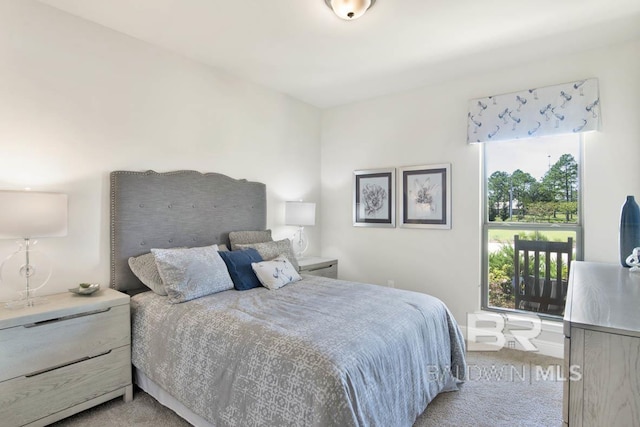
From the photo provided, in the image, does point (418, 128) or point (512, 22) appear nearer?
point (512, 22)

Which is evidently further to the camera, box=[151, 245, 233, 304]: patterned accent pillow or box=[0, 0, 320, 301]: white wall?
box=[151, 245, 233, 304]: patterned accent pillow

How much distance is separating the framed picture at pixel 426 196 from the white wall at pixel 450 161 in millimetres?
72

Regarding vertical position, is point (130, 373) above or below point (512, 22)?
below

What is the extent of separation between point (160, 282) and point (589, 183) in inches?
138

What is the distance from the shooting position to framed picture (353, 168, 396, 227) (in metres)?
→ 3.81

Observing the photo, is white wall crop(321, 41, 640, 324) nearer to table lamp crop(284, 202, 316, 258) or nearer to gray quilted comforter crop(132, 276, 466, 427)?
table lamp crop(284, 202, 316, 258)

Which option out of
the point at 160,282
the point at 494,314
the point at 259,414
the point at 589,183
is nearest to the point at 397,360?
the point at 259,414

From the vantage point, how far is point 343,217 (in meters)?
4.22

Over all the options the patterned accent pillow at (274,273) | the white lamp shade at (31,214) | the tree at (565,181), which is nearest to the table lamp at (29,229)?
the white lamp shade at (31,214)

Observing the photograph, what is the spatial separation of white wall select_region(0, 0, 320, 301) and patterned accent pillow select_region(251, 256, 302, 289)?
1.13 meters

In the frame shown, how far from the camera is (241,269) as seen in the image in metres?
2.63

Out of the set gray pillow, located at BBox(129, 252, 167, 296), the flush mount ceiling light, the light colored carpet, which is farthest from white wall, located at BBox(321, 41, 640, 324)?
gray pillow, located at BBox(129, 252, 167, 296)

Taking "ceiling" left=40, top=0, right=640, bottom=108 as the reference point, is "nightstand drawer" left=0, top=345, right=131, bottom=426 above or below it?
below

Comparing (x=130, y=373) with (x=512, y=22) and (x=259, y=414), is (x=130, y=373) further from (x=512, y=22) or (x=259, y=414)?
(x=512, y=22)
